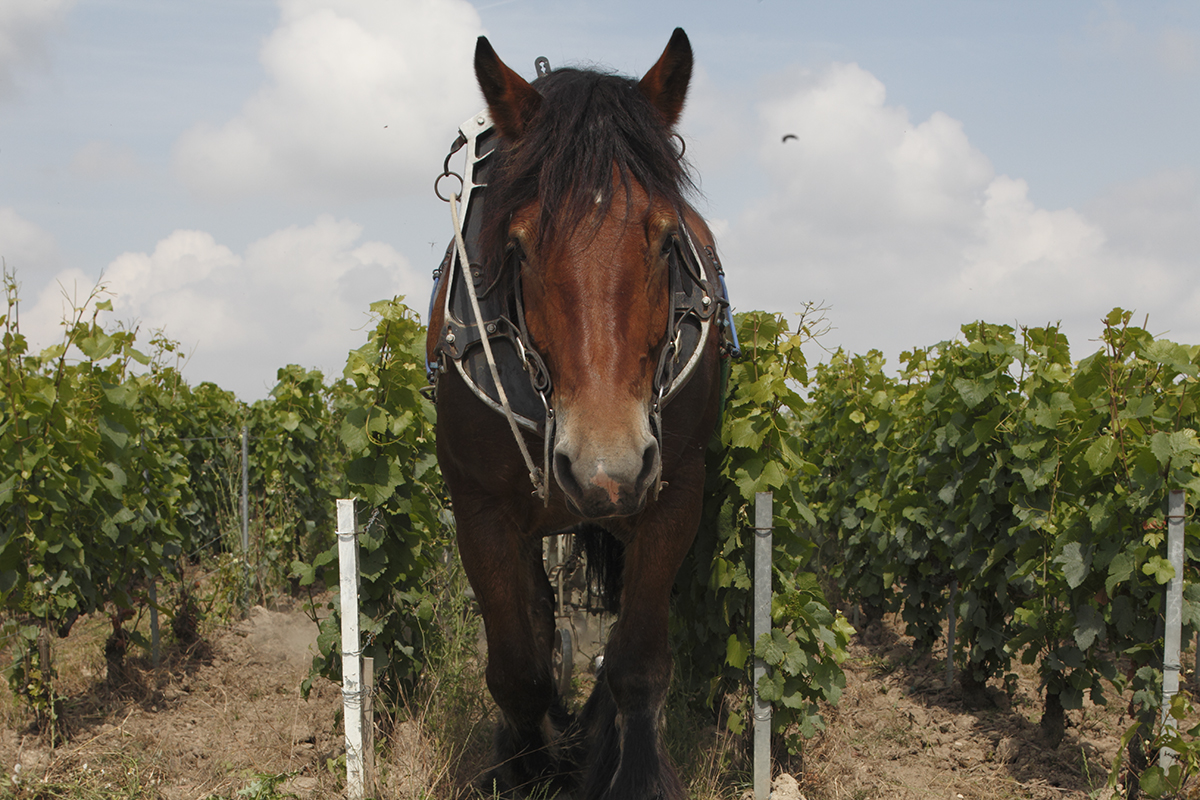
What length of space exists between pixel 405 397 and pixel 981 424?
316 cm

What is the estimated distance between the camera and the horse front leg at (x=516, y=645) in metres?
3.21

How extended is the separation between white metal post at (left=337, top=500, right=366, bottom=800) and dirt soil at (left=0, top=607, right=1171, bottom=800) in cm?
13

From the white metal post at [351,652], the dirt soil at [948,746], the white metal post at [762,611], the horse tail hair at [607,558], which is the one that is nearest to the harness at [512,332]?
the white metal post at [351,652]

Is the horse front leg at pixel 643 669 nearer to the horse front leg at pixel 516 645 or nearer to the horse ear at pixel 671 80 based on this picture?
the horse front leg at pixel 516 645

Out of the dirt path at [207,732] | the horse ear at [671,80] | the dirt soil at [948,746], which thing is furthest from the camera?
the dirt soil at [948,746]

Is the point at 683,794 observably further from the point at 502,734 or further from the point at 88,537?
the point at 88,537

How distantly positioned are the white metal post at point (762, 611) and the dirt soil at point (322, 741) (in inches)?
4.1

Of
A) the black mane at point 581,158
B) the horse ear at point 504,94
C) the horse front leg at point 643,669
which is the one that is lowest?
the horse front leg at point 643,669

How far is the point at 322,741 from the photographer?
14.2 ft

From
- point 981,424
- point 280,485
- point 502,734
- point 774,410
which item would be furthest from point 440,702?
point 280,485

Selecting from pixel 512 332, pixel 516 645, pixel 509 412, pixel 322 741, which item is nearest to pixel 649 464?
pixel 509 412

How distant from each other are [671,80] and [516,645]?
2.05 m

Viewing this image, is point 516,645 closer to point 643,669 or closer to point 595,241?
point 643,669

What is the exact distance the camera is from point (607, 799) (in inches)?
124
